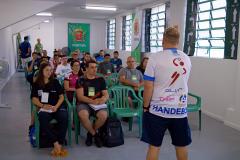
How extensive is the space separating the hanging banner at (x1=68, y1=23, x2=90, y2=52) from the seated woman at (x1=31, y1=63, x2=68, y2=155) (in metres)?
12.7

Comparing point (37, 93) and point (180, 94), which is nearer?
point (180, 94)

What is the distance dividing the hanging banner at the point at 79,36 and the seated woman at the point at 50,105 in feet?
41.6

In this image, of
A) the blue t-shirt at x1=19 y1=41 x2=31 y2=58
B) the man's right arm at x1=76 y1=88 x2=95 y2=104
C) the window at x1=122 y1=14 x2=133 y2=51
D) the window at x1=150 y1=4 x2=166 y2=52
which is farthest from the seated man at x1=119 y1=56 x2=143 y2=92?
the blue t-shirt at x1=19 y1=41 x2=31 y2=58

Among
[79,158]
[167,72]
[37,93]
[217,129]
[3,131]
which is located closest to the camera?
[167,72]

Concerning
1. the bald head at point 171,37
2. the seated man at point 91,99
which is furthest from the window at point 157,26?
the bald head at point 171,37

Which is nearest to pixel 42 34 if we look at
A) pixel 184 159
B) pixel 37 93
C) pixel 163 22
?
pixel 163 22

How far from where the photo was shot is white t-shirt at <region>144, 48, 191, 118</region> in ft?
7.34

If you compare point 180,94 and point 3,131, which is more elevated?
point 180,94

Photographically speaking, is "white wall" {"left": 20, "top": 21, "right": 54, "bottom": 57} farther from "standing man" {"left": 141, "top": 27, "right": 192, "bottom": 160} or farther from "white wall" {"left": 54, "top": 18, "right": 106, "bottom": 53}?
"standing man" {"left": 141, "top": 27, "right": 192, "bottom": 160}

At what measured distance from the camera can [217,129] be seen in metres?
4.78

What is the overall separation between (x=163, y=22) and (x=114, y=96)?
4609 mm

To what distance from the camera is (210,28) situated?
594cm

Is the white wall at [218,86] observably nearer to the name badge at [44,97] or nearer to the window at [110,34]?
the name badge at [44,97]

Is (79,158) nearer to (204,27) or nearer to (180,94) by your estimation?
(180,94)
